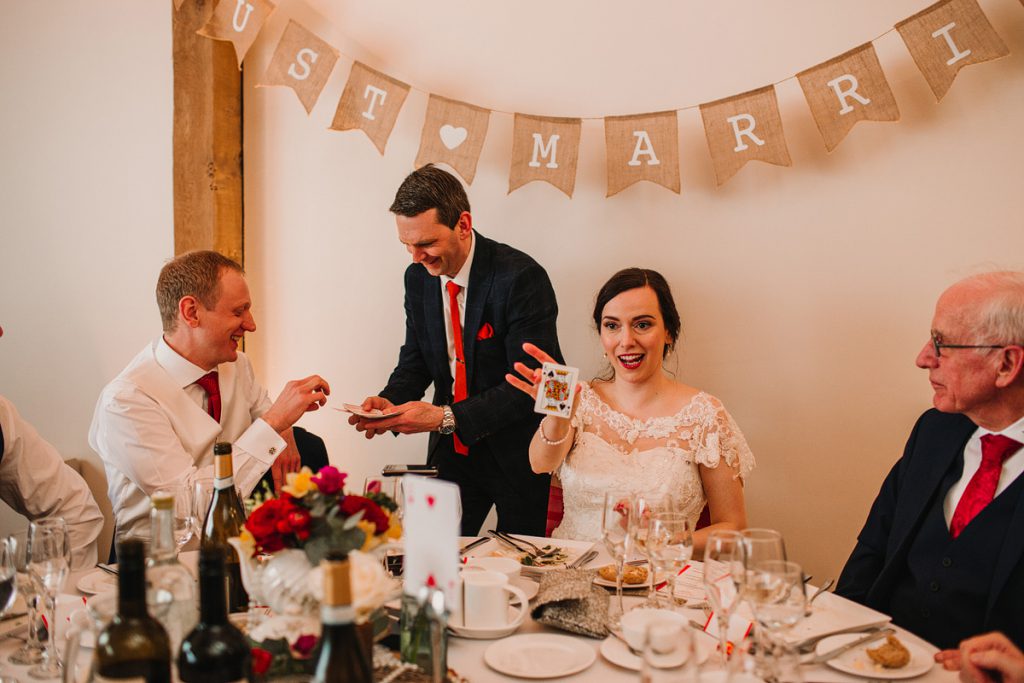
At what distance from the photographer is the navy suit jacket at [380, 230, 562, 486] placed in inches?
108

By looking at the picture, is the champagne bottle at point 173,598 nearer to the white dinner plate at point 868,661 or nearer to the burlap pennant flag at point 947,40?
the white dinner plate at point 868,661

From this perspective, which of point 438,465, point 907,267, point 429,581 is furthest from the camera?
point 438,465

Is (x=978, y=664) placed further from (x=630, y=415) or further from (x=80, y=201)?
(x=80, y=201)

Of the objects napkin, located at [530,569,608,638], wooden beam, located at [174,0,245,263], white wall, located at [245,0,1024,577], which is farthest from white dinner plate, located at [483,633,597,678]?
wooden beam, located at [174,0,245,263]

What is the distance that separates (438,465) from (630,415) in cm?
80

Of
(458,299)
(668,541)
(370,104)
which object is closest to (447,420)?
(458,299)

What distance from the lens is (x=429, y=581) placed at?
1105 millimetres

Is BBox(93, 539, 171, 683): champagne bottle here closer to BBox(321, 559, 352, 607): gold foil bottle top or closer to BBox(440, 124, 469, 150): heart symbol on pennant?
BBox(321, 559, 352, 607): gold foil bottle top

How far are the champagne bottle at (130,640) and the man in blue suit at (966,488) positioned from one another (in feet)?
5.02

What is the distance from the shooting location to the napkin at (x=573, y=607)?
4.72 feet

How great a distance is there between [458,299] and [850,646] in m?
1.86

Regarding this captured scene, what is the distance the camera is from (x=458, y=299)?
2.93m

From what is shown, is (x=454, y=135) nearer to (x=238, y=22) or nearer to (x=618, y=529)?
(x=238, y=22)

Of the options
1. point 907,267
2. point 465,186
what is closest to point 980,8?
point 907,267
